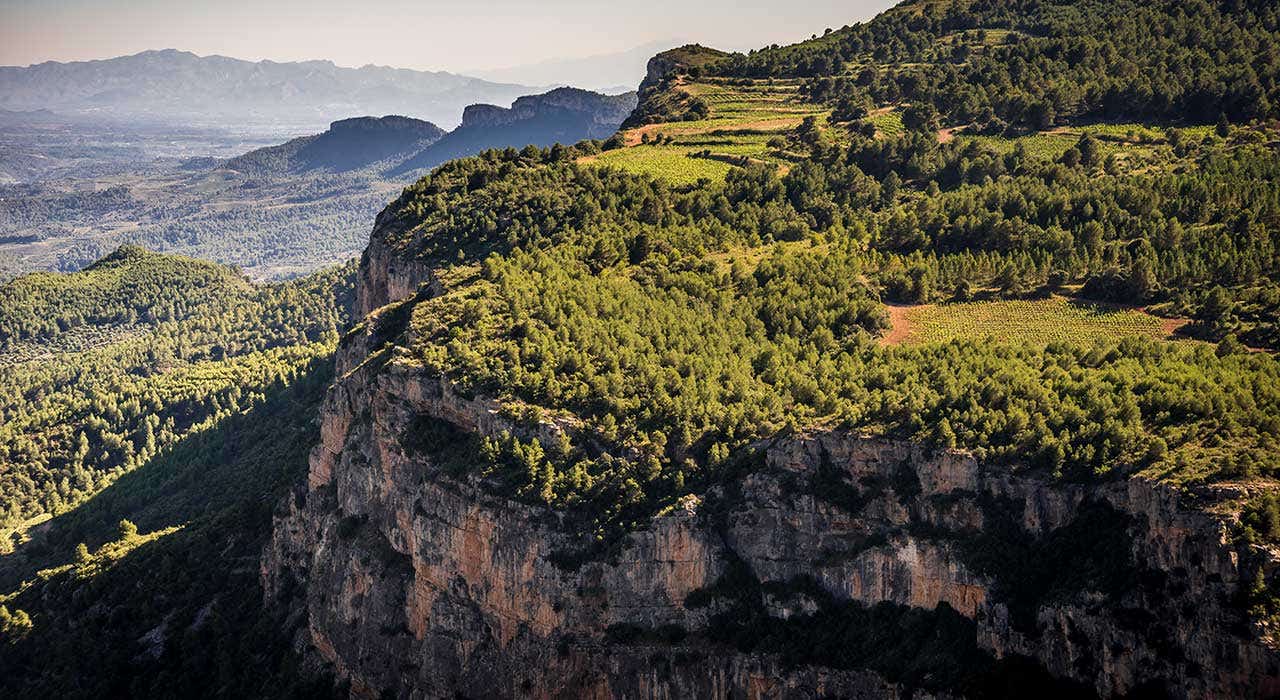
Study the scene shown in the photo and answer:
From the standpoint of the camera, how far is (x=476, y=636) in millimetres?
77812

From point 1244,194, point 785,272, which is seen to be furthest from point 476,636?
point 1244,194

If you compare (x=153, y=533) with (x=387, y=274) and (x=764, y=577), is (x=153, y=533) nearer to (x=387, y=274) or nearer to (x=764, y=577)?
(x=387, y=274)

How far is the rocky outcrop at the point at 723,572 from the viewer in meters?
57.8

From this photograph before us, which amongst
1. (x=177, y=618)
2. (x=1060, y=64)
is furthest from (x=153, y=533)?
(x=1060, y=64)

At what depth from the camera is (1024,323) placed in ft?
298

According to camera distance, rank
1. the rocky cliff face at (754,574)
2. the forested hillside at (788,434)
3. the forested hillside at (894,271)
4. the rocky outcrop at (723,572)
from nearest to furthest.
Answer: the rocky outcrop at (723,572) < the rocky cliff face at (754,574) < the forested hillside at (788,434) < the forested hillside at (894,271)

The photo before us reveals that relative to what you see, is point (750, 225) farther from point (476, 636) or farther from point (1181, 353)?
point (476, 636)

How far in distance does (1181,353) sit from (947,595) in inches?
1098

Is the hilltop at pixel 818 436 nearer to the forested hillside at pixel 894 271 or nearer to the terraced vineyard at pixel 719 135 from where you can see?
the forested hillside at pixel 894 271

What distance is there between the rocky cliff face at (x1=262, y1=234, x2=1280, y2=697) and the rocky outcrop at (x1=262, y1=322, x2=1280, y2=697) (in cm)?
13

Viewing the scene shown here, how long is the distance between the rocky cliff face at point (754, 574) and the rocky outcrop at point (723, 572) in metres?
0.13

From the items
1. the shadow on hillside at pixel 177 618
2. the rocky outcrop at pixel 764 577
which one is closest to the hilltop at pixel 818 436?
the rocky outcrop at pixel 764 577

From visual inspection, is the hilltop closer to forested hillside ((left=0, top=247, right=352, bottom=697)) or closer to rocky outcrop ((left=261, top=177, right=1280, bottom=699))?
rocky outcrop ((left=261, top=177, right=1280, bottom=699))

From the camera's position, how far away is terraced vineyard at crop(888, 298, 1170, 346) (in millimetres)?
87375
